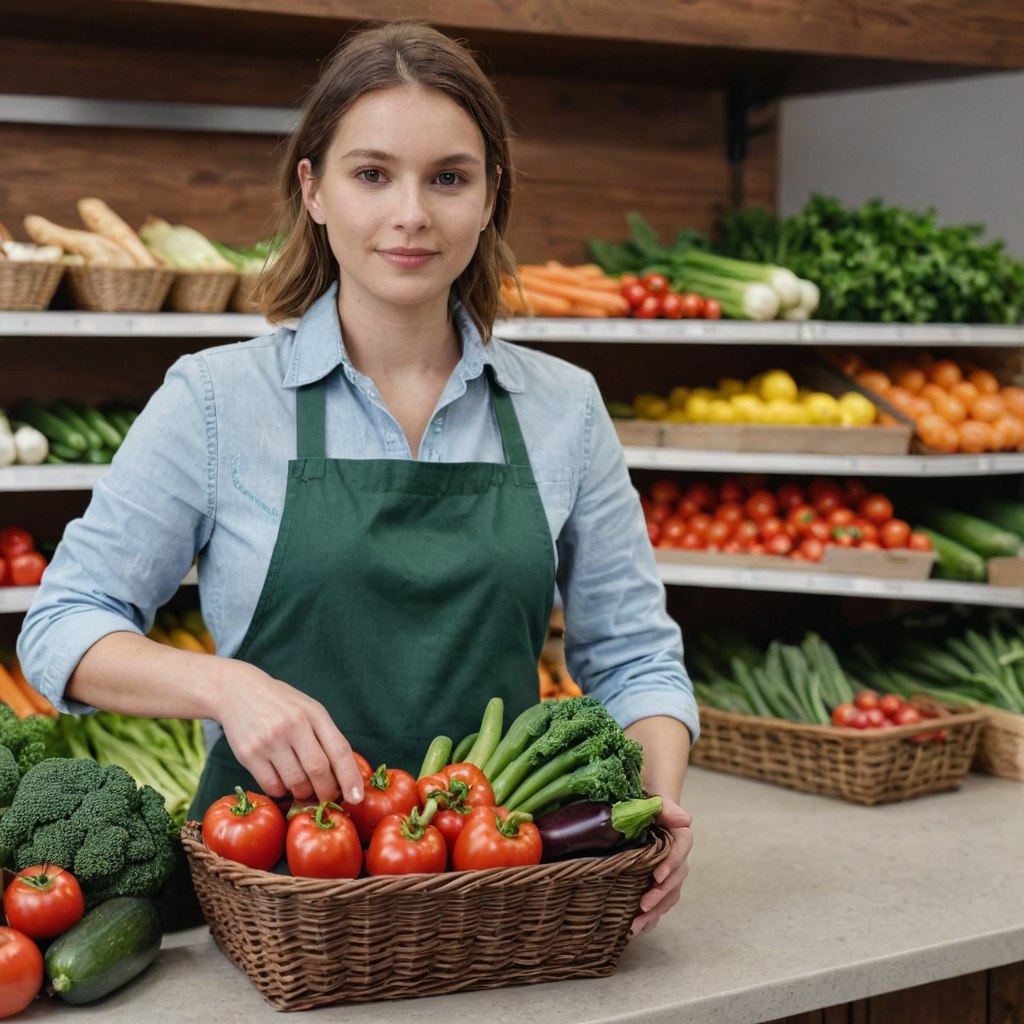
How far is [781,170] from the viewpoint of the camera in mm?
4980

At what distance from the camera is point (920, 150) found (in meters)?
5.17

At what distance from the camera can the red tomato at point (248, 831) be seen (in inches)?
66.9

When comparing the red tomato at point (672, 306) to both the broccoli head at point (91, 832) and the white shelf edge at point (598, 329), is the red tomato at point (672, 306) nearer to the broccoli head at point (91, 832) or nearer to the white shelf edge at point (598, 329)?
the white shelf edge at point (598, 329)

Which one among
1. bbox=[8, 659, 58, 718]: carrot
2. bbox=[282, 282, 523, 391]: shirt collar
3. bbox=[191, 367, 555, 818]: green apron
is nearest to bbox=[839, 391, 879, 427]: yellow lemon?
bbox=[282, 282, 523, 391]: shirt collar

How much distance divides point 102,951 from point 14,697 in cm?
190

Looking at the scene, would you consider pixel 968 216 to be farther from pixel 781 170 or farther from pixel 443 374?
pixel 443 374

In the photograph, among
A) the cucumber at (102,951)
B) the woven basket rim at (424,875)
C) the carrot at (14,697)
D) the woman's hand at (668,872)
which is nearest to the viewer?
the woven basket rim at (424,875)

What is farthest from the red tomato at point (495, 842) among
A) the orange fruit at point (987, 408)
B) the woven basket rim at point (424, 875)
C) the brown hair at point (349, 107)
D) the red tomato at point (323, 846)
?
the orange fruit at point (987, 408)

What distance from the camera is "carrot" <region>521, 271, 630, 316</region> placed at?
12.4ft

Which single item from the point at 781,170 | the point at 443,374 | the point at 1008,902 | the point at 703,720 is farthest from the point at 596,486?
the point at 781,170

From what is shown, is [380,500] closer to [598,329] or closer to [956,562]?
[598,329]

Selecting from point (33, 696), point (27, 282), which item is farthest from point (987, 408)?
point (33, 696)

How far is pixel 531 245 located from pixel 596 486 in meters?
2.22

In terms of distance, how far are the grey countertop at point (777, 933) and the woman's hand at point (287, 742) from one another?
30cm
